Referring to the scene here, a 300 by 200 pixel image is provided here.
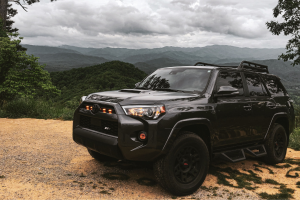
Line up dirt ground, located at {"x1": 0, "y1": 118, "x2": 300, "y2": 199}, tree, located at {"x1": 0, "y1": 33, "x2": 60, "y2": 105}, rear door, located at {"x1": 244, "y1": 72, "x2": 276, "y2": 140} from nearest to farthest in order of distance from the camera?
dirt ground, located at {"x1": 0, "y1": 118, "x2": 300, "y2": 199} → rear door, located at {"x1": 244, "y1": 72, "x2": 276, "y2": 140} → tree, located at {"x1": 0, "y1": 33, "x2": 60, "y2": 105}

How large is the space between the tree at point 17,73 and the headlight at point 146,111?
30.5ft

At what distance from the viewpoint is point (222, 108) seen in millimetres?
4160

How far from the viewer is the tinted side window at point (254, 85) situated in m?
4.97

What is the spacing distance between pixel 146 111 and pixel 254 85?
2.70 metres

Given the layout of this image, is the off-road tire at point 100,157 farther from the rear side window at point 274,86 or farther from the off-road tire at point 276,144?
the rear side window at point 274,86

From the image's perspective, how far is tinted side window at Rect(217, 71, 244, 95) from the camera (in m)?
4.43

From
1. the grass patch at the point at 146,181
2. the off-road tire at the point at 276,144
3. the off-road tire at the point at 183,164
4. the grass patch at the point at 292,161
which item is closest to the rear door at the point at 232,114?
the off-road tire at the point at 183,164

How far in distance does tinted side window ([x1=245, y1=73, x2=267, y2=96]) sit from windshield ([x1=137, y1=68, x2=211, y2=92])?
1.03m

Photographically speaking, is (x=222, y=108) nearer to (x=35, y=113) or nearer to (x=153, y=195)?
(x=153, y=195)

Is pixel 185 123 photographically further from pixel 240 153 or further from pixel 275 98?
pixel 275 98

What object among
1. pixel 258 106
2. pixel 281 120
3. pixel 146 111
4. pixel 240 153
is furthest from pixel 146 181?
pixel 281 120

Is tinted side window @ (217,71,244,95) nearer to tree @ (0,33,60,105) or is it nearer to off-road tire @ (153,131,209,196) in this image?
off-road tire @ (153,131,209,196)

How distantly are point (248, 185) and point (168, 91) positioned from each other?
199 cm

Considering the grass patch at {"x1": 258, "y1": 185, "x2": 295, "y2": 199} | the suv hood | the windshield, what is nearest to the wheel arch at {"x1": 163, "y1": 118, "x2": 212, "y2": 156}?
the suv hood
